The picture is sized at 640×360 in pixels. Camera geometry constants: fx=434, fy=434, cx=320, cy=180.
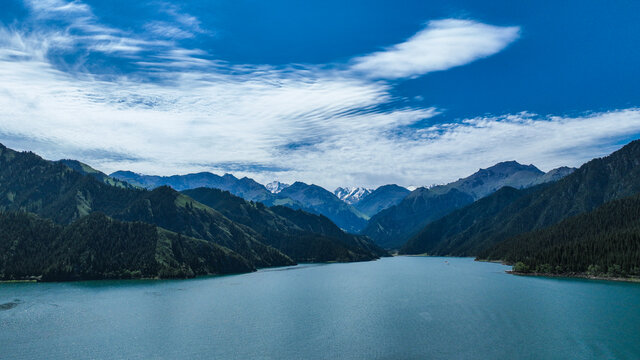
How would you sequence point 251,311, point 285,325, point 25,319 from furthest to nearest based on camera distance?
point 251,311 → point 25,319 → point 285,325

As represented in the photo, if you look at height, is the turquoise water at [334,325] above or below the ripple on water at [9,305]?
above

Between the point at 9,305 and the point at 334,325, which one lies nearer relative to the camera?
the point at 334,325

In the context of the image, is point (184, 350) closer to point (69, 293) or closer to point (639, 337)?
point (639, 337)

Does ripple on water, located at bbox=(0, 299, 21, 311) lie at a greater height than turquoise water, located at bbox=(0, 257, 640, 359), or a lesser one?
lesser

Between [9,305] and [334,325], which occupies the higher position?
[334,325]

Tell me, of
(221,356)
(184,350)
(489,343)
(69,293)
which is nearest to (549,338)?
(489,343)

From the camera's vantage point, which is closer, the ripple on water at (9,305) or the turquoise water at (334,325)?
the turquoise water at (334,325)

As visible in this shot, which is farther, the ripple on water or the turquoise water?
the ripple on water

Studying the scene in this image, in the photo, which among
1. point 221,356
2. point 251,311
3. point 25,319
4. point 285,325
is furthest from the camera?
point 251,311
